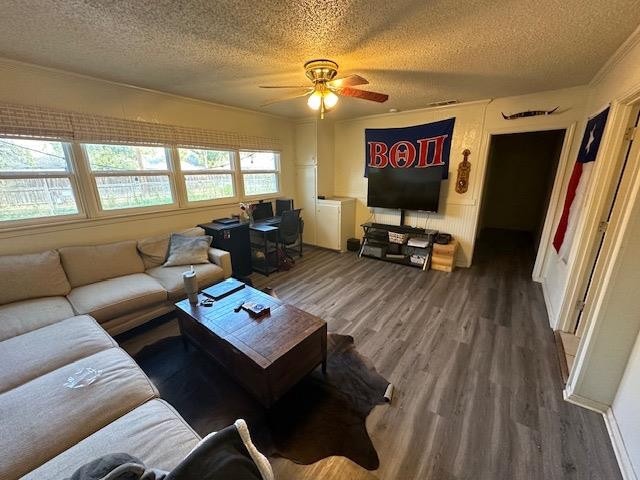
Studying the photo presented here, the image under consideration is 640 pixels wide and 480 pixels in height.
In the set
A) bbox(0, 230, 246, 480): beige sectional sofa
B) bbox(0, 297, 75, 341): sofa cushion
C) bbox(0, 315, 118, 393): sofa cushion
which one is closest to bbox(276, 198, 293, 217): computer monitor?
bbox(0, 230, 246, 480): beige sectional sofa

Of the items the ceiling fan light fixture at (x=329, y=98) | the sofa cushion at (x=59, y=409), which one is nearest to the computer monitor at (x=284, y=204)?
the ceiling fan light fixture at (x=329, y=98)

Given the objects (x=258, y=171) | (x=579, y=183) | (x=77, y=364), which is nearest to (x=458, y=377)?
(x=579, y=183)

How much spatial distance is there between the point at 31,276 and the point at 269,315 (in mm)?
2058

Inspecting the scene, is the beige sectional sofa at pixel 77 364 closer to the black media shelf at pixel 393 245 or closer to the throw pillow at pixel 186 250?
the throw pillow at pixel 186 250

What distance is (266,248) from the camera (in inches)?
150

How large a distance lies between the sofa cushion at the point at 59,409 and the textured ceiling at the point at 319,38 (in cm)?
195

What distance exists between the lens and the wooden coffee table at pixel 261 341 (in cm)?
150

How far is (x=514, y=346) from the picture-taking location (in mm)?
2193

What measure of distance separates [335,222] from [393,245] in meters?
1.08

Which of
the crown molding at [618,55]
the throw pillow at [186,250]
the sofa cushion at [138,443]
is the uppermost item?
the crown molding at [618,55]

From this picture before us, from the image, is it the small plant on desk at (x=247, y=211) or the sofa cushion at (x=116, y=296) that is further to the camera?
the small plant on desk at (x=247, y=211)

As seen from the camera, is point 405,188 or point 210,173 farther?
point 405,188

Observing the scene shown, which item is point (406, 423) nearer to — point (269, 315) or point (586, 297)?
point (269, 315)

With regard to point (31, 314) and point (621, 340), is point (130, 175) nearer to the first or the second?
point (31, 314)
